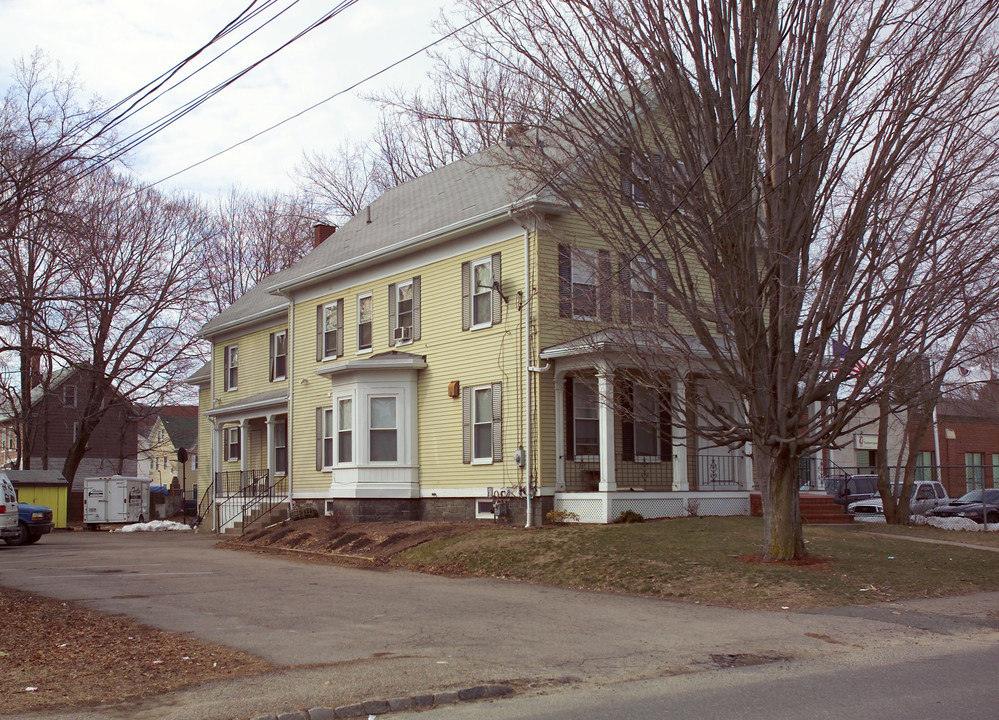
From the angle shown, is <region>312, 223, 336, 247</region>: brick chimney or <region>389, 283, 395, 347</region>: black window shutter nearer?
<region>389, 283, 395, 347</region>: black window shutter

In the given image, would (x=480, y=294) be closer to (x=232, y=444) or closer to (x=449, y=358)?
(x=449, y=358)

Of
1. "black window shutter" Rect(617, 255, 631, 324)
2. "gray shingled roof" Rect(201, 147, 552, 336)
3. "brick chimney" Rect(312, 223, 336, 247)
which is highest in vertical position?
"brick chimney" Rect(312, 223, 336, 247)

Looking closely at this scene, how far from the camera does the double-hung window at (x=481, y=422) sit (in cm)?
2273

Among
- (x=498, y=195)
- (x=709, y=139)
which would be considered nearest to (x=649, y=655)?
(x=709, y=139)

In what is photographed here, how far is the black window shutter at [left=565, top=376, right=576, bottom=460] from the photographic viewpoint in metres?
22.5

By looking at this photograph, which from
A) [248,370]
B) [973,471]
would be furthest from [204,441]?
[973,471]

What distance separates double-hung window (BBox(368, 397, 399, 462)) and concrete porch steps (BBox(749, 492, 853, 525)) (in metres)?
8.63

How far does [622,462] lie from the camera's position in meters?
23.1

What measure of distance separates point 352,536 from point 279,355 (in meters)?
11.2

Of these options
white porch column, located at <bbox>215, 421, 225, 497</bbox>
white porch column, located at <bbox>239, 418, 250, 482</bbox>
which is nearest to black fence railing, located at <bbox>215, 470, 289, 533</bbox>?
white porch column, located at <bbox>239, 418, 250, 482</bbox>

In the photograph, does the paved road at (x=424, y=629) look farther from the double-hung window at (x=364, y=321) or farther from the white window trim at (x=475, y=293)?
the double-hung window at (x=364, y=321)

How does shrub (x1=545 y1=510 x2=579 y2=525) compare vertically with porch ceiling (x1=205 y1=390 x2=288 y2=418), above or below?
below

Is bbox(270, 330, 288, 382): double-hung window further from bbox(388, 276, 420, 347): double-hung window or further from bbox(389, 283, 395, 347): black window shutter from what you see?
bbox(388, 276, 420, 347): double-hung window

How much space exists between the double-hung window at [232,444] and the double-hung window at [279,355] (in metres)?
3.75
